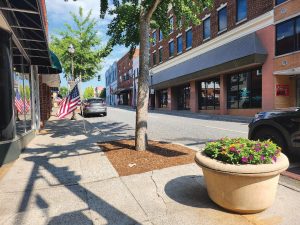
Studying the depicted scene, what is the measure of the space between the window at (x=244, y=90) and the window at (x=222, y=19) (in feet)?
14.1

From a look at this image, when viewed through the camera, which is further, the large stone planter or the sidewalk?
the sidewalk

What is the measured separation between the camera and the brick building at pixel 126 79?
183 feet

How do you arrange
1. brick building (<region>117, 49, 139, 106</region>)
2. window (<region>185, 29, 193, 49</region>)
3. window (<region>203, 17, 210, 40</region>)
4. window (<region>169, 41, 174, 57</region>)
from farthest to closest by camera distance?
brick building (<region>117, 49, 139, 106</region>) → window (<region>169, 41, 174, 57</region>) → window (<region>185, 29, 193, 49</region>) → window (<region>203, 17, 210, 40</region>)

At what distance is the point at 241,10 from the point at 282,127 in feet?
58.4

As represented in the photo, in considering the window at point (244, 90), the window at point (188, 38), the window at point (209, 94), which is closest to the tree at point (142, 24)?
the window at point (244, 90)

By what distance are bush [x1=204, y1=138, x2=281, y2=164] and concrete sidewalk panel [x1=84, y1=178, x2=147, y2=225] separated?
1.40m

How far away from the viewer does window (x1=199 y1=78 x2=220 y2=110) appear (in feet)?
85.3

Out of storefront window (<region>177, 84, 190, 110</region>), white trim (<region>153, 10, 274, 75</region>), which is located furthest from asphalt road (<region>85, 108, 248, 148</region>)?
storefront window (<region>177, 84, 190, 110</region>)

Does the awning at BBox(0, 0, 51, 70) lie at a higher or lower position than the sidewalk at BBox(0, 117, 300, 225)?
higher

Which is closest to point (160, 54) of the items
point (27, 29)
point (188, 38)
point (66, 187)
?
point (188, 38)

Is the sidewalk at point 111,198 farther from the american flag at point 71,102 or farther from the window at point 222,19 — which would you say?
the window at point 222,19

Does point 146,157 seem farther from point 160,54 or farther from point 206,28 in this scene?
point 160,54

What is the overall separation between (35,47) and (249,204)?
8.88 meters

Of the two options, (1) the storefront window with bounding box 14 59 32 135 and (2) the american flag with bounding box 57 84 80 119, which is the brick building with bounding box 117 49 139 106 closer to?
(2) the american flag with bounding box 57 84 80 119
